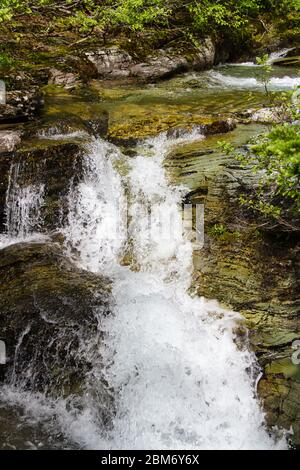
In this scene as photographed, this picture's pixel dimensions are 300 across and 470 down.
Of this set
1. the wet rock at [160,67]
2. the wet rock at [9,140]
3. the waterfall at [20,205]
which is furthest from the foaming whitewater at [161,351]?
the wet rock at [160,67]

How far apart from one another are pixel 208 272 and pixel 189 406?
2.10 m

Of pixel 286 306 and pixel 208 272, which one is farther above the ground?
pixel 208 272

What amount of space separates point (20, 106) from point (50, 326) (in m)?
5.34

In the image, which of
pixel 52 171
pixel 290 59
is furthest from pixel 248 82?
pixel 52 171

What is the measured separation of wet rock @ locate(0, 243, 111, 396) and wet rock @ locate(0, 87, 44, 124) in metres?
3.88

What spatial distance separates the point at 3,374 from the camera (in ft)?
19.0

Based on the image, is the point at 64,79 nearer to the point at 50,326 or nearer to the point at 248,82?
the point at 248,82

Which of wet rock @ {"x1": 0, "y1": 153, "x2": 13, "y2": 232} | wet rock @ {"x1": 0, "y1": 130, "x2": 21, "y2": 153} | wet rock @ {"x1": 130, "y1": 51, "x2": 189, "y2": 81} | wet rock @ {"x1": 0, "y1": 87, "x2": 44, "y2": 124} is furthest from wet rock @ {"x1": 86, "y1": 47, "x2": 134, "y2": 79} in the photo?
wet rock @ {"x1": 0, "y1": 153, "x2": 13, "y2": 232}

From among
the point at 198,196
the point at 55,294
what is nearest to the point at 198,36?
the point at 198,196

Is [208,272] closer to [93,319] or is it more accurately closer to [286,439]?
[93,319]

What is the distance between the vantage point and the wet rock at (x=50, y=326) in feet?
18.6

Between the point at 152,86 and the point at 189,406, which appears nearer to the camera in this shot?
the point at 189,406

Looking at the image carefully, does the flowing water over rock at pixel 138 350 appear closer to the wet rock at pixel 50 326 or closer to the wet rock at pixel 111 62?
the wet rock at pixel 50 326

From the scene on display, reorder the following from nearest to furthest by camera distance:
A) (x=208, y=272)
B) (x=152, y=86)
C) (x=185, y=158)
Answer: (x=208, y=272) < (x=185, y=158) < (x=152, y=86)
